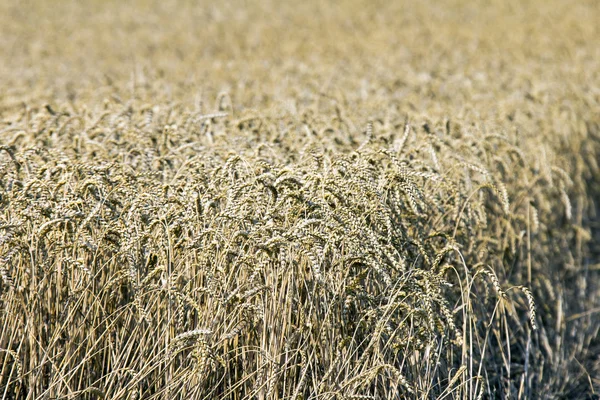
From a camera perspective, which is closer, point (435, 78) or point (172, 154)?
point (172, 154)

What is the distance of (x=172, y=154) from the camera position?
362 centimetres

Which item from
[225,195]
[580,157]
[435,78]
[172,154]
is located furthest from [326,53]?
[225,195]

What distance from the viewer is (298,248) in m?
2.72

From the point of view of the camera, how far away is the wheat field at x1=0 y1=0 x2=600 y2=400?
2645mm

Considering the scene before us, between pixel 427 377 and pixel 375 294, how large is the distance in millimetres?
368

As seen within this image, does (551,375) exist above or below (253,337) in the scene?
below

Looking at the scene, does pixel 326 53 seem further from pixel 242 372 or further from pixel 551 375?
pixel 242 372

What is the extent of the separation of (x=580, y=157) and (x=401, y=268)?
10.6 feet

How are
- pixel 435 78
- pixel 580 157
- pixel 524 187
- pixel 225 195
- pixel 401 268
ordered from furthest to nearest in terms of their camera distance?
pixel 435 78 < pixel 580 157 < pixel 524 187 < pixel 225 195 < pixel 401 268

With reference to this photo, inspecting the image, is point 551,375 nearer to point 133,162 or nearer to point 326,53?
point 133,162

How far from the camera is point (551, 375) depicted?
3789mm

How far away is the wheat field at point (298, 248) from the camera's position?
8.68ft

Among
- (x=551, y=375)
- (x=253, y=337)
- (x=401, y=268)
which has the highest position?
(x=401, y=268)

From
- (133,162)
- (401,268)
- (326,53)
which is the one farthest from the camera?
(326,53)
